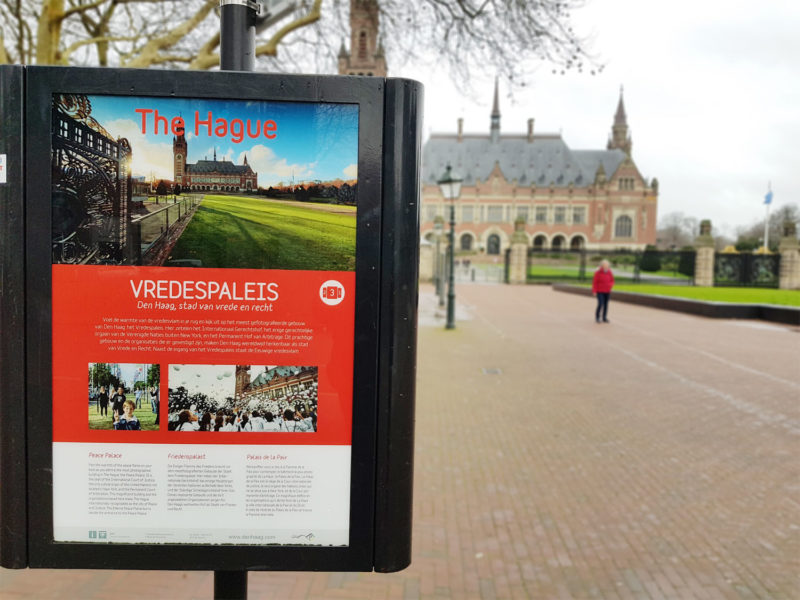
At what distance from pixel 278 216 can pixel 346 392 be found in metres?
0.55

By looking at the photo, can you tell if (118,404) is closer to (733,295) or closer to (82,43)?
(82,43)

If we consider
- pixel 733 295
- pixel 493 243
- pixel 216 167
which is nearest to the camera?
pixel 216 167

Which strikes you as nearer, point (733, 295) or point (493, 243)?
point (733, 295)

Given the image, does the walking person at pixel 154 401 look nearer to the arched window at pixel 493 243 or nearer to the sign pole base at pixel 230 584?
the sign pole base at pixel 230 584

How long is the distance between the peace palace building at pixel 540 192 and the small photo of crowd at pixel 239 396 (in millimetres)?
87152

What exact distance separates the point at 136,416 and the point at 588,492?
13.3 ft

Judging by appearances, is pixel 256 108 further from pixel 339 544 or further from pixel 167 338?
pixel 339 544

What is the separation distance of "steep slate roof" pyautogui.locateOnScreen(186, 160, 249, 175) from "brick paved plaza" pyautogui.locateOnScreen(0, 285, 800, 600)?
253 centimetres

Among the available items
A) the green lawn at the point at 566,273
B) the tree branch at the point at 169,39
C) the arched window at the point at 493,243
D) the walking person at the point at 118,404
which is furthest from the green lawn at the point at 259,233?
the arched window at the point at 493,243

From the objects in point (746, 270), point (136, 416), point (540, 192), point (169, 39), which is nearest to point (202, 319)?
point (136, 416)

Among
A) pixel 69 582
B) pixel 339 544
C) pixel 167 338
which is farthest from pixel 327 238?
pixel 69 582

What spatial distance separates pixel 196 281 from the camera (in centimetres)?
181

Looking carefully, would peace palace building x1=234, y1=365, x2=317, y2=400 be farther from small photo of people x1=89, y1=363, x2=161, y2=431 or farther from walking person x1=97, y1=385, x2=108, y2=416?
walking person x1=97, y1=385, x2=108, y2=416

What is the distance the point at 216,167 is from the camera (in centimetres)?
181
